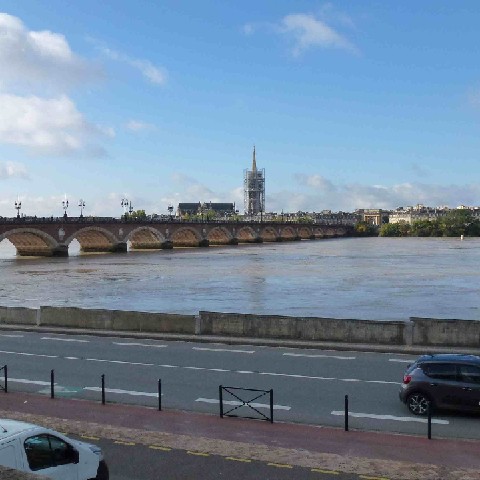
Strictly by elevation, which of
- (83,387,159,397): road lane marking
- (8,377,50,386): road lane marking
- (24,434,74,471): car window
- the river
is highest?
(24,434,74,471): car window

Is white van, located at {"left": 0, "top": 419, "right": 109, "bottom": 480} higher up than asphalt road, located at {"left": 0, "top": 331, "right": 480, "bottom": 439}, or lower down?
higher up

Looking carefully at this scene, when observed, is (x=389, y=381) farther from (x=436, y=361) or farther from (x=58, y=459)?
(x=58, y=459)

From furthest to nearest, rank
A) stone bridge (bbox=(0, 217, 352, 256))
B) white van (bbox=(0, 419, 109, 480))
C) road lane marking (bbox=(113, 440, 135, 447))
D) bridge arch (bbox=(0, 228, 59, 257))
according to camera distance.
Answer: bridge arch (bbox=(0, 228, 59, 257)) → stone bridge (bbox=(0, 217, 352, 256)) → road lane marking (bbox=(113, 440, 135, 447)) → white van (bbox=(0, 419, 109, 480))

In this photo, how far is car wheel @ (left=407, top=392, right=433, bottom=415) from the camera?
1548 cm

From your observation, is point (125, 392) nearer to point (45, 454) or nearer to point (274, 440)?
point (274, 440)

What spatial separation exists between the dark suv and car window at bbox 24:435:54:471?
9.35 meters

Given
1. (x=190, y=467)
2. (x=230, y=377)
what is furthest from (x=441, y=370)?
(x=190, y=467)

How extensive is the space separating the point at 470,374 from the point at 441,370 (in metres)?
0.65

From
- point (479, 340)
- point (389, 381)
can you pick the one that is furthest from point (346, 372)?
point (479, 340)

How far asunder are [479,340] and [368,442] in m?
11.3

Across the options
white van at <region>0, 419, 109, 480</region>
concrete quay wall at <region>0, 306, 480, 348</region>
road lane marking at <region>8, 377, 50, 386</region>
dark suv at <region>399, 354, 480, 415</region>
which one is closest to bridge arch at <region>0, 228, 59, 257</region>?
concrete quay wall at <region>0, 306, 480, 348</region>

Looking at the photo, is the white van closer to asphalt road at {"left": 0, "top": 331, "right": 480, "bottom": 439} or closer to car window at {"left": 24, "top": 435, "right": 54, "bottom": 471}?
car window at {"left": 24, "top": 435, "right": 54, "bottom": 471}

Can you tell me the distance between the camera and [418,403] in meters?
15.5

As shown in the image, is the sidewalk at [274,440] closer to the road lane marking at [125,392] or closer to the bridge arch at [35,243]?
the road lane marking at [125,392]
